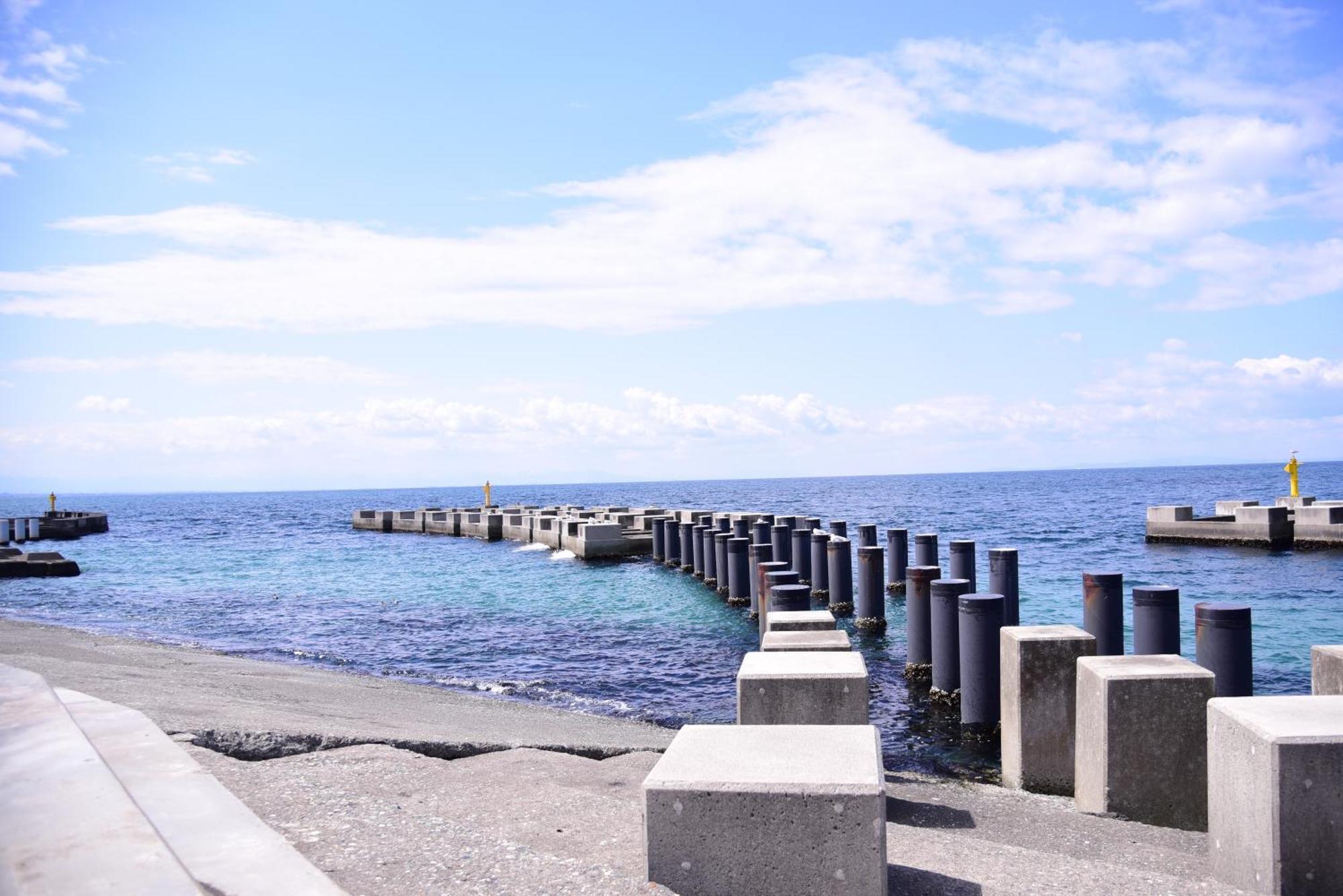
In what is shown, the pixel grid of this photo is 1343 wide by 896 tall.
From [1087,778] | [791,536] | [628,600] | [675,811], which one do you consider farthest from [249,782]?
[791,536]

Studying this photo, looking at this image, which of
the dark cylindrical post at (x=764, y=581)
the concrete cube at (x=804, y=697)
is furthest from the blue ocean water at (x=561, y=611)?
the concrete cube at (x=804, y=697)

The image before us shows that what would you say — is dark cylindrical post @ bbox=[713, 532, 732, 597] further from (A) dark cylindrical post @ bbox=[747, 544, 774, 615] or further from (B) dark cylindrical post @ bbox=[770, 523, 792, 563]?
(A) dark cylindrical post @ bbox=[747, 544, 774, 615]

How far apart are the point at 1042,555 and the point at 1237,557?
5280mm

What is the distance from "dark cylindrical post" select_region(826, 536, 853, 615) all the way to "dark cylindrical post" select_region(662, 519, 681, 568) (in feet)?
29.8

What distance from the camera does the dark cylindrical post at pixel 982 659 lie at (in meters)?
9.48

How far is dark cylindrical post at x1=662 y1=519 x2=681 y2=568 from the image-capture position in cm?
2728

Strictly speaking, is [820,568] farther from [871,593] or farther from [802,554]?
[871,593]

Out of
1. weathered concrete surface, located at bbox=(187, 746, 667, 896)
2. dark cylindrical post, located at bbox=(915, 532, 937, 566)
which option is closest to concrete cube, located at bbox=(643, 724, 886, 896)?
weathered concrete surface, located at bbox=(187, 746, 667, 896)

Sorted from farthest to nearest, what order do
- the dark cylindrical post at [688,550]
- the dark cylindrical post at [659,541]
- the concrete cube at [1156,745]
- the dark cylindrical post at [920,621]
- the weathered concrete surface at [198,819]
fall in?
the dark cylindrical post at [659,541], the dark cylindrical post at [688,550], the dark cylindrical post at [920,621], the concrete cube at [1156,745], the weathered concrete surface at [198,819]

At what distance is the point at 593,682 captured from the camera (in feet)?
42.4

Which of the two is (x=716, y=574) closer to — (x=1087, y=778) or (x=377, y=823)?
(x=1087, y=778)

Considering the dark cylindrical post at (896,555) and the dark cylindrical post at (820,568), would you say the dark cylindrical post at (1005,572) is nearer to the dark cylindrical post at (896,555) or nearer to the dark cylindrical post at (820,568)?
the dark cylindrical post at (820,568)

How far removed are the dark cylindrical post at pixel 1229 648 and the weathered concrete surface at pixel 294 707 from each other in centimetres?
414

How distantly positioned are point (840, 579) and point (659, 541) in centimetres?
1082
